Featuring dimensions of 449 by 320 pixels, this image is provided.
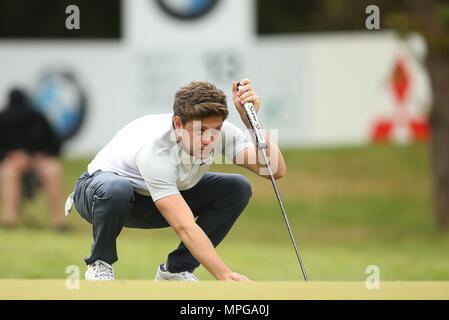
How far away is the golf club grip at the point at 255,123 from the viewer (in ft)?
12.3

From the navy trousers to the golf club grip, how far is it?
1.41 ft

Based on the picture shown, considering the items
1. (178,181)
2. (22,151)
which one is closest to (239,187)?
(178,181)

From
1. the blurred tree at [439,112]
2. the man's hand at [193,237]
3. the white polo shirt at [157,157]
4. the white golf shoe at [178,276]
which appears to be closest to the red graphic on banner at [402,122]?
the blurred tree at [439,112]

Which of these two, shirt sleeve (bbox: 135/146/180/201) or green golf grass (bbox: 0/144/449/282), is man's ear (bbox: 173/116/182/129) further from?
green golf grass (bbox: 0/144/449/282)

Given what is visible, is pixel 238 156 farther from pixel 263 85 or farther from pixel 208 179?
pixel 263 85

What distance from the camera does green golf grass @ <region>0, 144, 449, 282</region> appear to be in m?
6.25

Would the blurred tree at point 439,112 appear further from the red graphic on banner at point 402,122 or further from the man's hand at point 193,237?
the man's hand at point 193,237

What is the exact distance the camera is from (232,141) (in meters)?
3.92

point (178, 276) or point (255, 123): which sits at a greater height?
point (255, 123)

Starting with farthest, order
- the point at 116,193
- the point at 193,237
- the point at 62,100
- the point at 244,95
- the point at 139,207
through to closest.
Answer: the point at 62,100, the point at 139,207, the point at 244,95, the point at 116,193, the point at 193,237

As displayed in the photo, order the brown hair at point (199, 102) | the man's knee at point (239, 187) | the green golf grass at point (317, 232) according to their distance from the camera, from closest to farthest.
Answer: the brown hair at point (199, 102) < the man's knee at point (239, 187) < the green golf grass at point (317, 232)

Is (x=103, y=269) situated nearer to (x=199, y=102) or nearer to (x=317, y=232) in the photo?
(x=199, y=102)

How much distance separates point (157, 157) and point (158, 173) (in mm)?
91
